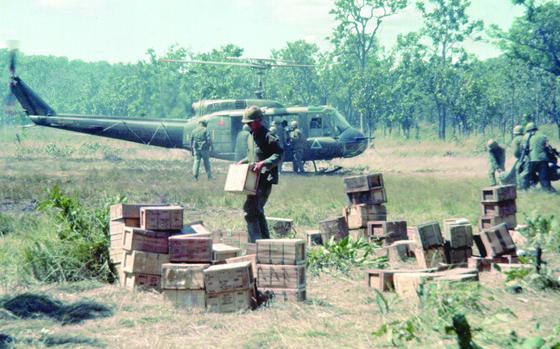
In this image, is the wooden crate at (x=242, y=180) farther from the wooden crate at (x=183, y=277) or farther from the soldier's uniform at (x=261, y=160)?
the wooden crate at (x=183, y=277)

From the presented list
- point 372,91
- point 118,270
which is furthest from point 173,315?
point 372,91

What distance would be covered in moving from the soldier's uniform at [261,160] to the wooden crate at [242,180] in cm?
15

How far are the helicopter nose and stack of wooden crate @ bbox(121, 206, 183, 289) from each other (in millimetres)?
17140

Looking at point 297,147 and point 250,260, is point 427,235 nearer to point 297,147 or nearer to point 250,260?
point 250,260

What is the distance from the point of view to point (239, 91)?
204 feet

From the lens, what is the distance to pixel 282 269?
7758 mm

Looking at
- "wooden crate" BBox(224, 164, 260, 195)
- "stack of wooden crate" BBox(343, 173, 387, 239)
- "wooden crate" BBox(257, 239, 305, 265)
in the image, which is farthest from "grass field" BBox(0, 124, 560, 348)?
"stack of wooden crate" BBox(343, 173, 387, 239)

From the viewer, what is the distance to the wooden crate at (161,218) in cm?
842

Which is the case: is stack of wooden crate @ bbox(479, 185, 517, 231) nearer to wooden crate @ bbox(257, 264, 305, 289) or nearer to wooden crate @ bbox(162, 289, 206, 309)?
wooden crate @ bbox(257, 264, 305, 289)

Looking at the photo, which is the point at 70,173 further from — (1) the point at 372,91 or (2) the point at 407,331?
(1) the point at 372,91

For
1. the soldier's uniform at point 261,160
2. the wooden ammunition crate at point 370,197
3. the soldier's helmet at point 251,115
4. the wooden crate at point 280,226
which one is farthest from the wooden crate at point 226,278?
the wooden ammunition crate at point 370,197

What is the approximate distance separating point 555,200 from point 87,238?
9971 millimetres

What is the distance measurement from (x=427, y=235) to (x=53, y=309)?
454 cm

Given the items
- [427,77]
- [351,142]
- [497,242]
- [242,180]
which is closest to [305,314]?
[242,180]
